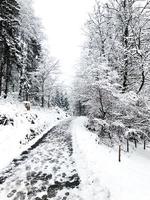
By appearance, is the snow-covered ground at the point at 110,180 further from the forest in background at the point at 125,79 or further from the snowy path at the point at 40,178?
the forest in background at the point at 125,79

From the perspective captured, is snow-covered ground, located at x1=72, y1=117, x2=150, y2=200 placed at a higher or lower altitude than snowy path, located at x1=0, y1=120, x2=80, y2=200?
higher

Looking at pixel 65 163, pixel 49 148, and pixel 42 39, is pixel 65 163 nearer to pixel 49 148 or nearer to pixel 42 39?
pixel 49 148

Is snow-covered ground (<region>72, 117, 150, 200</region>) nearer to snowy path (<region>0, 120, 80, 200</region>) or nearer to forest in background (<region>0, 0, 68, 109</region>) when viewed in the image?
snowy path (<region>0, 120, 80, 200</region>)

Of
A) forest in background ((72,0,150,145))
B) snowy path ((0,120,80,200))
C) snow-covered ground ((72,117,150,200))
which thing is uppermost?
forest in background ((72,0,150,145))

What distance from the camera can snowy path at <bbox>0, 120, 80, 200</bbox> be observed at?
5200mm

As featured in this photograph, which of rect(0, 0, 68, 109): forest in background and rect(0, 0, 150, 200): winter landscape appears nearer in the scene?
rect(0, 0, 150, 200): winter landscape

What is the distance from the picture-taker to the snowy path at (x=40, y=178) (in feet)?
17.1

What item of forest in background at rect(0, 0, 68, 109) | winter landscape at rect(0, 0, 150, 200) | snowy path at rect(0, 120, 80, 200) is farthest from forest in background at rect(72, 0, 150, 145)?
forest in background at rect(0, 0, 68, 109)

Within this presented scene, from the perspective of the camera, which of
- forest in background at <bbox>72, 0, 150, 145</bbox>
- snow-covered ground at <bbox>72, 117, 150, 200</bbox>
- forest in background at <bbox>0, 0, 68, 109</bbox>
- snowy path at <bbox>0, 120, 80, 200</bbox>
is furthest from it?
forest in background at <bbox>0, 0, 68, 109</bbox>

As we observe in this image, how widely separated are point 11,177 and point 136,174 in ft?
13.7

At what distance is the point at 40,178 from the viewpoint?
20.7 ft

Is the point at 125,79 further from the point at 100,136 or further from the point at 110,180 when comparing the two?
the point at 110,180

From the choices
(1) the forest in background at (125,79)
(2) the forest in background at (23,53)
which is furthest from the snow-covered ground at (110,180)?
(2) the forest in background at (23,53)

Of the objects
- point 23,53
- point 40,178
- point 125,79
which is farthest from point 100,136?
point 23,53
